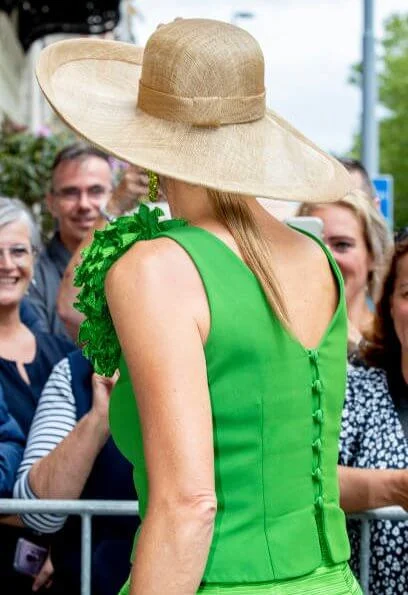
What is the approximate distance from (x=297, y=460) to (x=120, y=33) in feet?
73.2

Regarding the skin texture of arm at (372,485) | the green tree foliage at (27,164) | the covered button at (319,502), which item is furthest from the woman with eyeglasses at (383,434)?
the green tree foliage at (27,164)

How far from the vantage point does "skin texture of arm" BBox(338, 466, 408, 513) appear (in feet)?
8.48

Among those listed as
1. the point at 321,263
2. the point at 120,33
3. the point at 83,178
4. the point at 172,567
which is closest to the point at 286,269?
the point at 321,263

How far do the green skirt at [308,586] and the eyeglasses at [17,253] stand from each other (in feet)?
7.31

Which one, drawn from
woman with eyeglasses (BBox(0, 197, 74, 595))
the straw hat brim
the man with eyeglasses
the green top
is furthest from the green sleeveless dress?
the man with eyeglasses

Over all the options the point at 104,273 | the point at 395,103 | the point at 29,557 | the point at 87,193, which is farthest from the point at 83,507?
the point at 395,103

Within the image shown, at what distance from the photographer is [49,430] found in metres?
2.94

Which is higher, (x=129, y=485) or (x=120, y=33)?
(x=129, y=485)

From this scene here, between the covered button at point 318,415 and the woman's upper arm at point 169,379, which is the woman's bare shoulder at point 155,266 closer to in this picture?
the woman's upper arm at point 169,379

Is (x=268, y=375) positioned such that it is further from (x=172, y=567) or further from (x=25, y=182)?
(x=25, y=182)

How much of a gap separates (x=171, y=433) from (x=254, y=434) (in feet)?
0.48

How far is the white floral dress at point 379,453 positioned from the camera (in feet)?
8.84

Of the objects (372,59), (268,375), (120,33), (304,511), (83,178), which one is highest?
(268,375)

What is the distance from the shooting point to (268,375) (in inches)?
66.9
